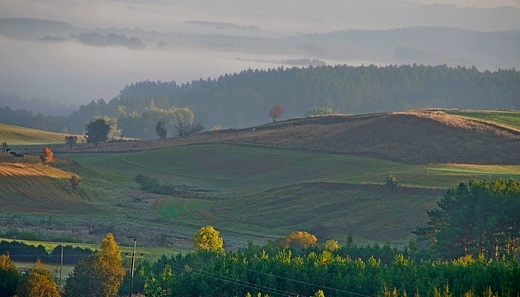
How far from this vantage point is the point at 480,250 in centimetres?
7625

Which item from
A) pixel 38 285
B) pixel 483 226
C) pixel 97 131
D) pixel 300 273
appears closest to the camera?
pixel 38 285

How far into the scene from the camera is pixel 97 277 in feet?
202

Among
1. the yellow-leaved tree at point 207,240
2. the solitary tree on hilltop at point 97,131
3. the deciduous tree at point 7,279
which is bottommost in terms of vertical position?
the deciduous tree at point 7,279

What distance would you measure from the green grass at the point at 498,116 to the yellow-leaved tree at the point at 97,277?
93.8 meters

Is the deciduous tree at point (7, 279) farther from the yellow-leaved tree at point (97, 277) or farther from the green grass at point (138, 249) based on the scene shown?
the green grass at point (138, 249)

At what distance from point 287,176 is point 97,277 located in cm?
7149

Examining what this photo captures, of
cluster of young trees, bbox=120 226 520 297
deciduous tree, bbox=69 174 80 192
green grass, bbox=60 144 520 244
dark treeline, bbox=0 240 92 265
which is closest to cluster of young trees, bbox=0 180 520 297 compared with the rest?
cluster of young trees, bbox=120 226 520 297

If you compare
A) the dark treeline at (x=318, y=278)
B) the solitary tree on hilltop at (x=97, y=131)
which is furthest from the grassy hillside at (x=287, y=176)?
the dark treeline at (x=318, y=278)

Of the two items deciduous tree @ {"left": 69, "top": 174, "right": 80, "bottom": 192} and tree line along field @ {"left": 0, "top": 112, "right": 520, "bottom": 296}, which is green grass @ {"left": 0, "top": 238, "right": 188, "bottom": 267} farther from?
deciduous tree @ {"left": 69, "top": 174, "right": 80, "bottom": 192}

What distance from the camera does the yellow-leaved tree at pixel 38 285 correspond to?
57062 millimetres

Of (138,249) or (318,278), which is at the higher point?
(318,278)

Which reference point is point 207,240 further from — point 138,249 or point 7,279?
point 7,279

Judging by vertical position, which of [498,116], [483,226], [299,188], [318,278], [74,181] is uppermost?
[498,116]

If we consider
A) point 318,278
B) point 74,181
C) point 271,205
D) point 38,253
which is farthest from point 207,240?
point 74,181
